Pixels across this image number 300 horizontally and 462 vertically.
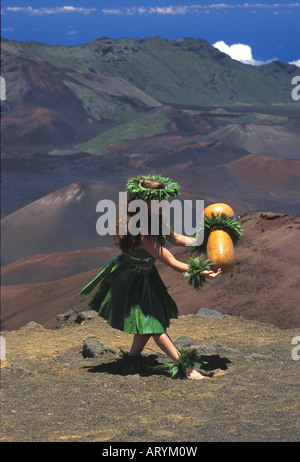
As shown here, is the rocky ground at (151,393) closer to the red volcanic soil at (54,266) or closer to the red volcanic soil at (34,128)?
the red volcanic soil at (54,266)

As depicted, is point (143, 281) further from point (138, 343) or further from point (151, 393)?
point (151, 393)

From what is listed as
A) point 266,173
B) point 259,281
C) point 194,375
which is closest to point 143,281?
point 194,375

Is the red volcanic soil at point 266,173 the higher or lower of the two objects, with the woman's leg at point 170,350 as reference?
higher

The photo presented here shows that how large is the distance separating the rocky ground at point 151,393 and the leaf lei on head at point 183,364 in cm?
9

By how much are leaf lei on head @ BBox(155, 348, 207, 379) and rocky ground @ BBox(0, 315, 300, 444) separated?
9 cm

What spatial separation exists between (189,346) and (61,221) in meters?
27.0

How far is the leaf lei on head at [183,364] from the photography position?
563cm

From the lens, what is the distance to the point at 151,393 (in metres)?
5.31

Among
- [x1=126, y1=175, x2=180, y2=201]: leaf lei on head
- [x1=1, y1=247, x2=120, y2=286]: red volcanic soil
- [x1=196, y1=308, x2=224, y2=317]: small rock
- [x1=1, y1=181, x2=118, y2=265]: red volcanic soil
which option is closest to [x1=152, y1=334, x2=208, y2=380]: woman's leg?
[x1=126, y1=175, x2=180, y2=201]: leaf lei on head

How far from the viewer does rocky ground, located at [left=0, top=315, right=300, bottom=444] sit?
432 cm

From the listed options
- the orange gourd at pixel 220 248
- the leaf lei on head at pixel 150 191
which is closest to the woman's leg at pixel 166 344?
the orange gourd at pixel 220 248

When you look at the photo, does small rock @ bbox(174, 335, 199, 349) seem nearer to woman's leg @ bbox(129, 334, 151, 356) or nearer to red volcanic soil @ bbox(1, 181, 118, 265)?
woman's leg @ bbox(129, 334, 151, 356)

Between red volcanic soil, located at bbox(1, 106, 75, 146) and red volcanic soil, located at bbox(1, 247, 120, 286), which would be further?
red volcanic soil, located at bbox(1, 106, 75, 146)
